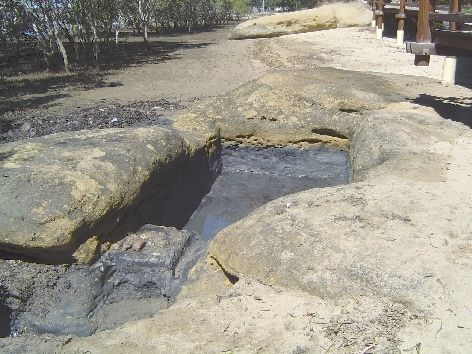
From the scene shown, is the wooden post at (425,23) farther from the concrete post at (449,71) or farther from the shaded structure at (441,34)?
the concrete post at (449,71)

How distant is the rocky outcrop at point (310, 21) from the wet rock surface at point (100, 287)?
69.4 ft

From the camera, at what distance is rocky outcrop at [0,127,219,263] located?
4906 millimetres

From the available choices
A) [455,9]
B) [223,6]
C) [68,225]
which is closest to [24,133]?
[68,225]

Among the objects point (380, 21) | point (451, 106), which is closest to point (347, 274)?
point (451, 106)

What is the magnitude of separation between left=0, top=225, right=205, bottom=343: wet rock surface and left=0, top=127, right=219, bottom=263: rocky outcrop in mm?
163

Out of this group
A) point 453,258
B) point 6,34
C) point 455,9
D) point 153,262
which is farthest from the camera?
point 6,34

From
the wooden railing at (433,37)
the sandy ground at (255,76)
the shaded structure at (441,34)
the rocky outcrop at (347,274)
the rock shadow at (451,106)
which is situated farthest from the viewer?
the rock shadow at (451,106)

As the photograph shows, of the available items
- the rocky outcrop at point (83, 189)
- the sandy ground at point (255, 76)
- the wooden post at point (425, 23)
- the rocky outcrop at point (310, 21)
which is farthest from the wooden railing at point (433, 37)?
the rocky outcrop at point (310, 21)

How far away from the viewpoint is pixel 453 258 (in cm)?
411

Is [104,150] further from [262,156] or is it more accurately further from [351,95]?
[351,95]

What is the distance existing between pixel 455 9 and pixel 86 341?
671 centimetres

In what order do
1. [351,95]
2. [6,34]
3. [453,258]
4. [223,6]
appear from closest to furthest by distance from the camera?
[453,258] < [351,95] < [6,34] < [223,6]

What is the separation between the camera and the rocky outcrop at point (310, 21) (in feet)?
80.3

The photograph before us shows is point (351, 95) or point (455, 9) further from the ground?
point (455, 9)
